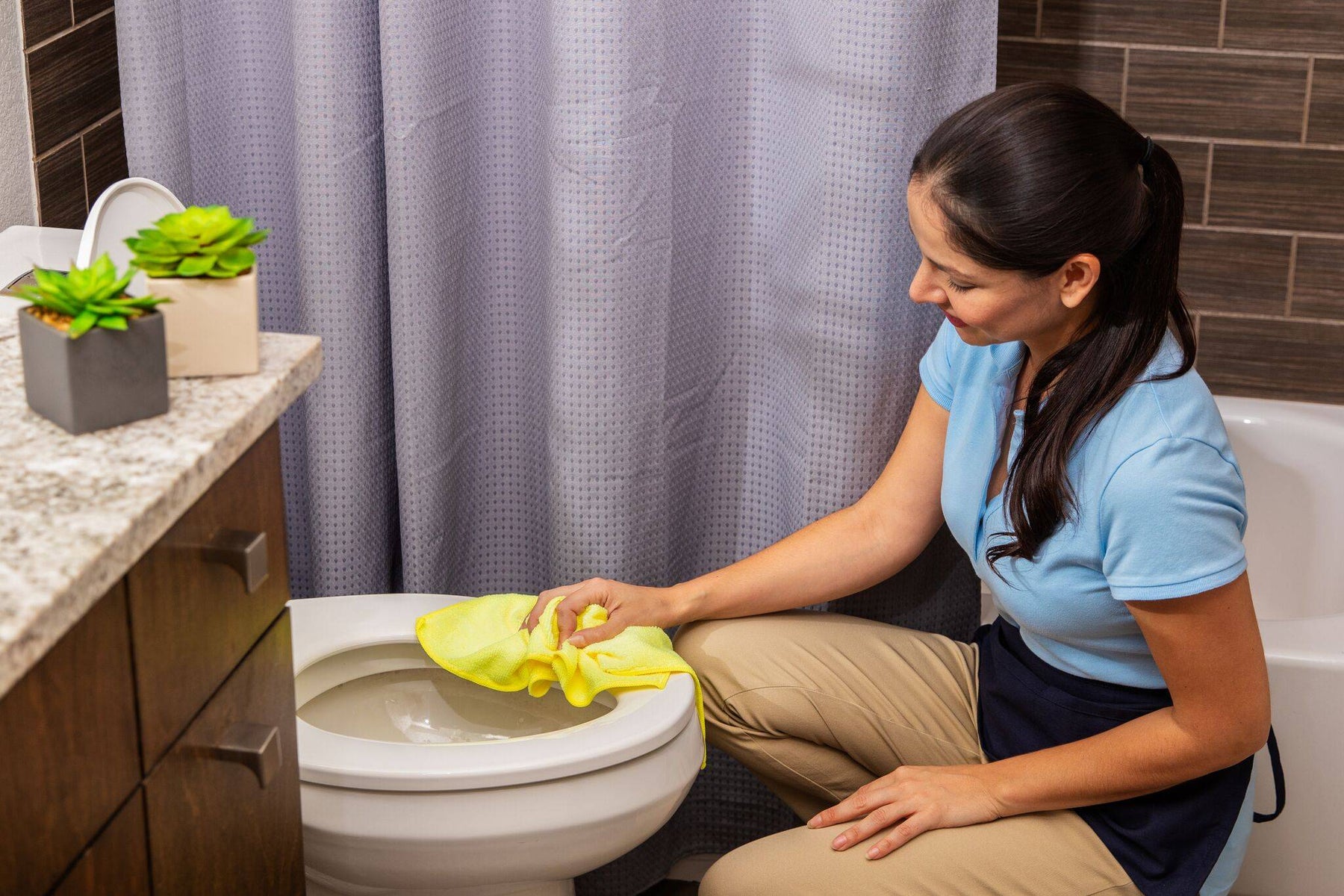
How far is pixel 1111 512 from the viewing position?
3.79 feet

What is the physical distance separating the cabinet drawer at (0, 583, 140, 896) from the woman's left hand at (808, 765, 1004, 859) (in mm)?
677

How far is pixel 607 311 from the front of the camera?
4.78ft

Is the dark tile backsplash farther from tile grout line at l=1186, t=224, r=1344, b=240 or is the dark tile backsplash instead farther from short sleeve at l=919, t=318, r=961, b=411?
short sleeve at l=919, t=318, r=961, b=411

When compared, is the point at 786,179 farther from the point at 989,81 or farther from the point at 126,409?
the point at 126,409

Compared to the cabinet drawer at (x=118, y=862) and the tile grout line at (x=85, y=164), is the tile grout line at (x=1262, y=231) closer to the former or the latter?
the tile grout line at (x=85, y=164)

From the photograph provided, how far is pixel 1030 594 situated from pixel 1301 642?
436 millimetres

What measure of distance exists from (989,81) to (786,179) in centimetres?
23

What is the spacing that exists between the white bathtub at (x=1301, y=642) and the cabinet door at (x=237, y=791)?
2.94ft

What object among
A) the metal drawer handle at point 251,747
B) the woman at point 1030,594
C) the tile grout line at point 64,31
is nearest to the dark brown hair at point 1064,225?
the woman at point 1030,594

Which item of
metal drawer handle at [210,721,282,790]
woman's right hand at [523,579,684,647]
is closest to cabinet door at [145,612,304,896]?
metal drawer handle at [210,721,282,790]

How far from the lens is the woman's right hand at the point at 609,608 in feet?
4.43

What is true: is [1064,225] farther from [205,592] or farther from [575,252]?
[205,592]

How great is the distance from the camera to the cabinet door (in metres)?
0.88

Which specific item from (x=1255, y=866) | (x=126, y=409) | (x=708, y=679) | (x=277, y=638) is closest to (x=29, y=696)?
(x=126, y=409)
